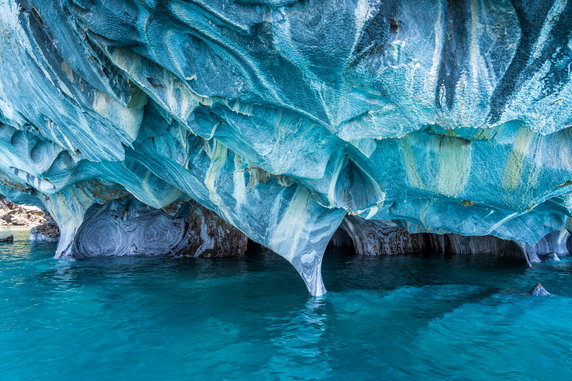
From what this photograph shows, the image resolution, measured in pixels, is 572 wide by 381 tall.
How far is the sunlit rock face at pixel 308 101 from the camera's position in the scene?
12.8ft

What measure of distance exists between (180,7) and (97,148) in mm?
3669

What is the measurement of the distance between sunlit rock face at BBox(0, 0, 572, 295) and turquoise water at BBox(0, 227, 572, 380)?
153 cm

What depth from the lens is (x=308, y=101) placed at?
186 inches

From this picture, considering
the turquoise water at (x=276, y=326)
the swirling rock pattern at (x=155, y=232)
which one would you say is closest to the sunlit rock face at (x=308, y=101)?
the turquoise water at (x=276, y=326)

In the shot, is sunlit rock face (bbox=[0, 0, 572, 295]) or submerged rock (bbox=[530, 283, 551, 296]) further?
submerged rock (bbox=[530, 283, 551, 296])

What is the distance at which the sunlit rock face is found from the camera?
391 cm

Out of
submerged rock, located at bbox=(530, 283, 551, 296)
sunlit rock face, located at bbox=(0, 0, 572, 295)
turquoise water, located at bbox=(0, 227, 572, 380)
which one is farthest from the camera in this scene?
submerged rock, located at bbox=(530, 283, 551, 296)

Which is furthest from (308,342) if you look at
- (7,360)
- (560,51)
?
(560,51)

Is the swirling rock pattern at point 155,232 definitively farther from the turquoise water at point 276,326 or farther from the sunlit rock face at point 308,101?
the sunlit rock face at point 308,101

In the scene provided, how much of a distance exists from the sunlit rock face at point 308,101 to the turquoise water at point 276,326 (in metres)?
1.53

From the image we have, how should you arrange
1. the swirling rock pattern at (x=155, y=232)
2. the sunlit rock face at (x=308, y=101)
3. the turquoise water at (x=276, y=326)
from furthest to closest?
the swirling rock pattern at (x=155, y=232) → the turquoise water at (x=276, y=326) → the sunlit rock face at (x=308, y=101)

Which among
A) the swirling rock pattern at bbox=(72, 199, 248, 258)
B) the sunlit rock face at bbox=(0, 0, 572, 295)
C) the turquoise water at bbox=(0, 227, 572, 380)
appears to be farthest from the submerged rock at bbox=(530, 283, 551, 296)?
the swirling rock pattern at bbox=(72, 199, 248, 258)

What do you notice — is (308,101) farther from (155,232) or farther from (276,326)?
(155,232)

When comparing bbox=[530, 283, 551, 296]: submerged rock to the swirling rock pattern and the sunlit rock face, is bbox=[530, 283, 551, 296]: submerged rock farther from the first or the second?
the swirling rock pattern
